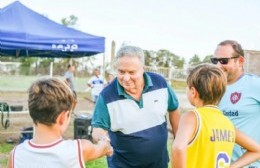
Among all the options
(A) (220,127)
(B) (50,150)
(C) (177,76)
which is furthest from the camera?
(C) (177,76)

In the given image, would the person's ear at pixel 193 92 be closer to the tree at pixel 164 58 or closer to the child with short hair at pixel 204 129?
the child with short hair at pixel 204 129

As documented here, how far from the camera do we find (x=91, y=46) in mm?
9250

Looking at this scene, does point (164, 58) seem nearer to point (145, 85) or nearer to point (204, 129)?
point (145, 85)

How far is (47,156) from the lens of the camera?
184 cm

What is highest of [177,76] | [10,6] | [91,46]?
[10,6]

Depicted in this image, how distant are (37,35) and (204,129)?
6.94 metres

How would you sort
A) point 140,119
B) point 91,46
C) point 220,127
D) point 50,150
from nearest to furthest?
point 50,150
point 220,127
point 140,119
point 91,46

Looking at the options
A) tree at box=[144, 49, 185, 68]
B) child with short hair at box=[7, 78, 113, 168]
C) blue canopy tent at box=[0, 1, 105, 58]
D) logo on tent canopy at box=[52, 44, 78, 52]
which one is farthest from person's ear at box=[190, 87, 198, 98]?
tree at box=[144, 49, 185, 68]

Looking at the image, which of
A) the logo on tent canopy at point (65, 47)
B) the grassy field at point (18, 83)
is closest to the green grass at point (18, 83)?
the grassy field at point (18, 83)

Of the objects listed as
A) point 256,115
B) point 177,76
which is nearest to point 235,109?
point 256,115

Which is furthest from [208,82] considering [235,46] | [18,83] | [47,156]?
[18,83]

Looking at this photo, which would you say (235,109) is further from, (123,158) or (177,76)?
(177,76)

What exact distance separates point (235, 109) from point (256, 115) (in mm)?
160

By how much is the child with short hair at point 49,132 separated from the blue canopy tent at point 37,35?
6461 millimetres
